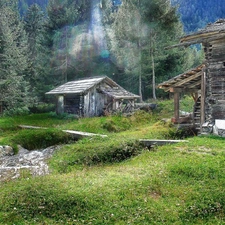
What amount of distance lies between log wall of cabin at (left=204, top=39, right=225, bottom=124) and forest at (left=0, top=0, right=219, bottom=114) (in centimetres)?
1380

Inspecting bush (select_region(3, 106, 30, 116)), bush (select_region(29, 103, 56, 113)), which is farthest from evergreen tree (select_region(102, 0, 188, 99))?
bush (select_region(3, 106, 30, 116))

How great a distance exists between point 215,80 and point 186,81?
1722 mm

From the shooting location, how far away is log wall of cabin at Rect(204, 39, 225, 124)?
487 inches

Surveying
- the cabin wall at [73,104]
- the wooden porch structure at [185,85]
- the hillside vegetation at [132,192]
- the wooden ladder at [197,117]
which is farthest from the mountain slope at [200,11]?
the hillside vegetation at [132,192]

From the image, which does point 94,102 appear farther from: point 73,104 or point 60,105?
point 60,105

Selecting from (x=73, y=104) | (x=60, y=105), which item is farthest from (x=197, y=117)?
(x=60, y=105)

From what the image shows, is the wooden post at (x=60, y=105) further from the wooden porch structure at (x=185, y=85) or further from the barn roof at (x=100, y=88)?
the wooden porch structure at (x=185, y=85)

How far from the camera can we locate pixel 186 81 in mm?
13930

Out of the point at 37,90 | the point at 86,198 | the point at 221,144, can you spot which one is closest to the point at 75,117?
the point at 37,90

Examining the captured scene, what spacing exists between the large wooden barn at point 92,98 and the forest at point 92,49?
12.5 feet

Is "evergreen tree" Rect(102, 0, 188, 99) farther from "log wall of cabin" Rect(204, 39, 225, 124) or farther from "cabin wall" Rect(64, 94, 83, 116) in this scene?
"log wall of cabin" Rect(204, 39, 225, 124)

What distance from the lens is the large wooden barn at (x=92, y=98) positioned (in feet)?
71.0

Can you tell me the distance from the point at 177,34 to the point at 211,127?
66.8ft

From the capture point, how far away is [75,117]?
21.5m
